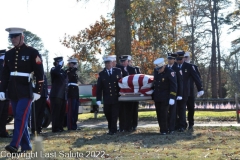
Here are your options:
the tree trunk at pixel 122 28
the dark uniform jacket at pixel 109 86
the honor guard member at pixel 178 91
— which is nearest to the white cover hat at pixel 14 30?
the dark uniform jacket at pixel 109 86

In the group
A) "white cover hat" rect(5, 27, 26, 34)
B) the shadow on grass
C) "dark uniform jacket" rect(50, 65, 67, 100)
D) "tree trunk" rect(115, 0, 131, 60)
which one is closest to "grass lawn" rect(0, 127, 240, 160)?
the shadow on grass

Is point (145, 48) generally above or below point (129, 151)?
above

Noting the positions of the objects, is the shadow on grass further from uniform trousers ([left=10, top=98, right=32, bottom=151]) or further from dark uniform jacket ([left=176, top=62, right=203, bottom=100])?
dark uniform jacket ([left=176, top=62, right=203, bottom=100])

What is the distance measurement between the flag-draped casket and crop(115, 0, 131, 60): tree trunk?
22.2 ft

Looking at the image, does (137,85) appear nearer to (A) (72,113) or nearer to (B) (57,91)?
(B) (57,91)

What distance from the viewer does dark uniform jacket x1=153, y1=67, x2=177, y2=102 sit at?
10539mm

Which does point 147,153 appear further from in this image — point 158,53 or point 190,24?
point 190,24

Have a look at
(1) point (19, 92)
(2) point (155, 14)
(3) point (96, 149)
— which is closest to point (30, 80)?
(1) point (19, 92)

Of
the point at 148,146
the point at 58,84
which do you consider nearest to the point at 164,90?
the point at 148,146

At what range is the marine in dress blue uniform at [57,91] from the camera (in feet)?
38.6

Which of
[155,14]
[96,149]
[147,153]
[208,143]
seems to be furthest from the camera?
[155,14]

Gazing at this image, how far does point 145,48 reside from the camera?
30.6 metres

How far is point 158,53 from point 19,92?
23.5 m

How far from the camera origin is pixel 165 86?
1064 centimetres
